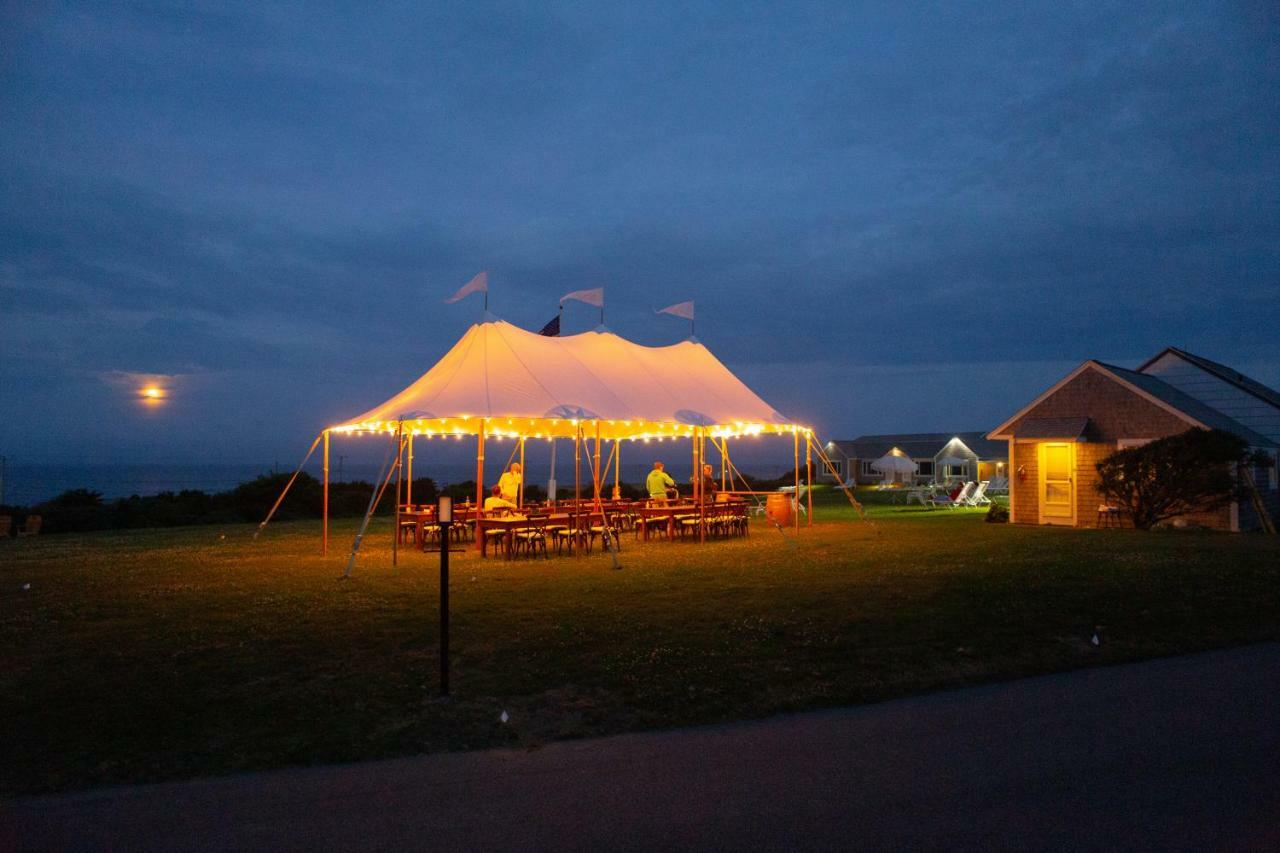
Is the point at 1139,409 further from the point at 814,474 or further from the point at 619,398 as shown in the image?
the point at 814,474

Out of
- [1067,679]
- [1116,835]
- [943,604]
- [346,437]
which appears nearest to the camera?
[1116,835]

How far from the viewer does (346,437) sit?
47.0 ft

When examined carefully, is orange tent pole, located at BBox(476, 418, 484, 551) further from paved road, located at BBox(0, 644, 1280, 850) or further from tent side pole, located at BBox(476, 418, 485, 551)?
paved road, located at BBox(0, 644, 1280, 850)

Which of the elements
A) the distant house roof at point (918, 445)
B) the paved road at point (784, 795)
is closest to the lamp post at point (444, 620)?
the paved road at point (784, 795)

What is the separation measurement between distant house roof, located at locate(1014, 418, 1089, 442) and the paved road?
14.2 meters

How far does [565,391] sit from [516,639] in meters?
7.10

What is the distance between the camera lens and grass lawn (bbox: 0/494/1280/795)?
505 centimetres

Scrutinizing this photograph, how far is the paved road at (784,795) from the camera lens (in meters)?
3.57

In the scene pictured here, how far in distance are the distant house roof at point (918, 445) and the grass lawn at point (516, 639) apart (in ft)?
123

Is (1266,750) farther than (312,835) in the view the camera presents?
Yes

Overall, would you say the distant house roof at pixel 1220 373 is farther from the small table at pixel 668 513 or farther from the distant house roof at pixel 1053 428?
the small table at pixel 668 513

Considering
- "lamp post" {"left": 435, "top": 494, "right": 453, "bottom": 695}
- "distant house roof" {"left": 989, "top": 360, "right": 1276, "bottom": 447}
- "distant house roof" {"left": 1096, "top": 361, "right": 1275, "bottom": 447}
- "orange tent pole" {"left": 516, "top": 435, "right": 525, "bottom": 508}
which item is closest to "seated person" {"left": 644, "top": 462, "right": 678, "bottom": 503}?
"orange tent pole" {"left": 516, "top": 435, "right": 525, "bottom": 508}

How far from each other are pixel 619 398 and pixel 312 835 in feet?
36.3

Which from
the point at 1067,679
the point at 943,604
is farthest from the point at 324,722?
the point at 943,604
